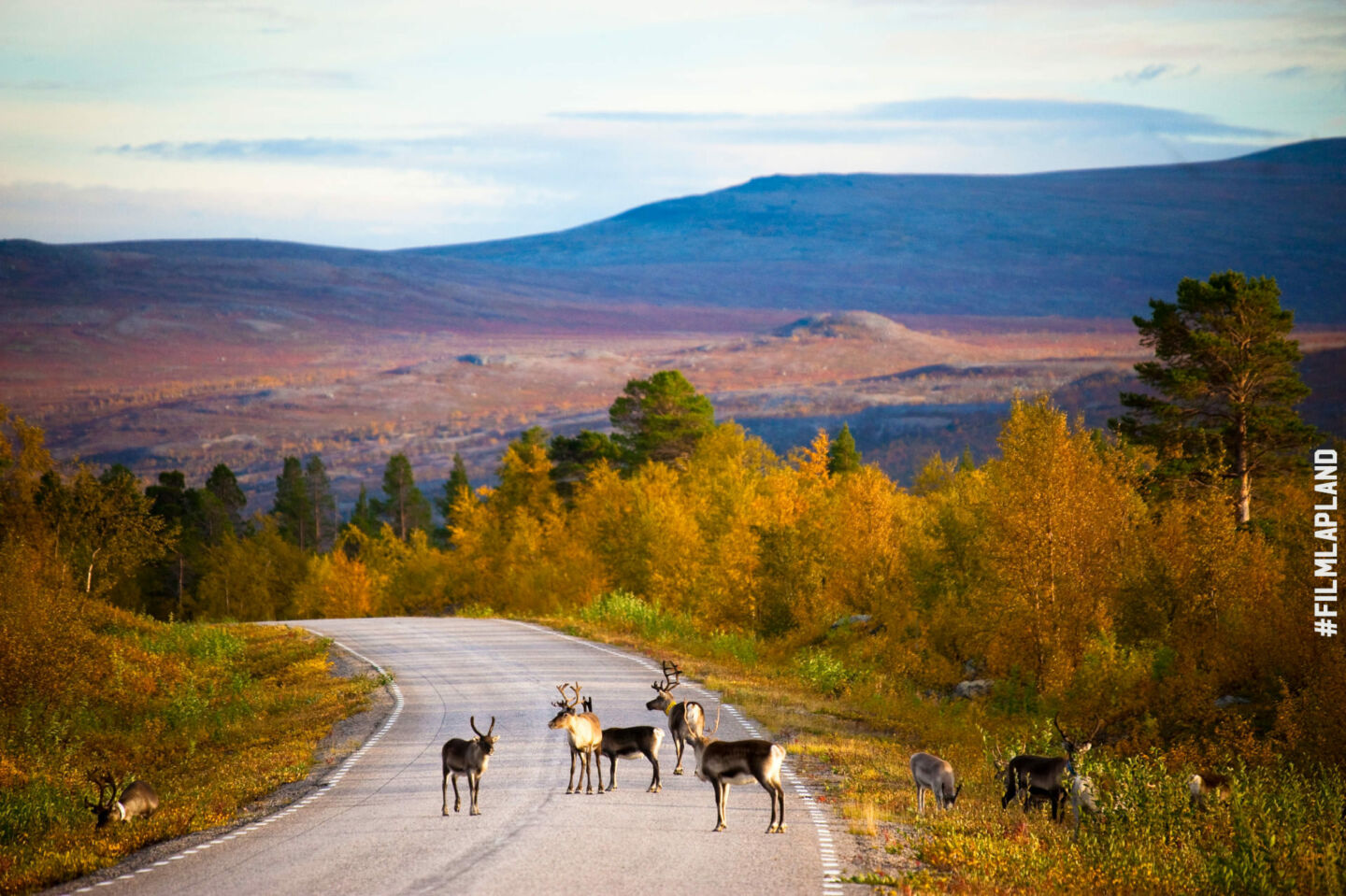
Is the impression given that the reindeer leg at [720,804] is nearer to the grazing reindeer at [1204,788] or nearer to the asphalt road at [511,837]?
the asphalt road at [511,837]

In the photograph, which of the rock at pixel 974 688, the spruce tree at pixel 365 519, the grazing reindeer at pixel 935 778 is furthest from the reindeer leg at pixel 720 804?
the spruce tree at pixel 365 519

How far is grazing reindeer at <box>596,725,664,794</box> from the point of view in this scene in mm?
18766

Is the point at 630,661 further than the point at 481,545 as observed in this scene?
No

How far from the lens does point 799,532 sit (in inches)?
1911

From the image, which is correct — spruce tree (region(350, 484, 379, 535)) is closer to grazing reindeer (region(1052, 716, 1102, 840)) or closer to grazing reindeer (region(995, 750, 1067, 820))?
grazing reindeer (region(995, 750, 1067, 820))

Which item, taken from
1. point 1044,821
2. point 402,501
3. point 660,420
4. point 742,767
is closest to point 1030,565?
point 1044,821

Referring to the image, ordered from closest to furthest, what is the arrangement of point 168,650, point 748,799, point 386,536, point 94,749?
point 748,799 < point 94,749 < point 168,650 < point 386,536

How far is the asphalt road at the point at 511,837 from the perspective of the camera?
14.1 meters

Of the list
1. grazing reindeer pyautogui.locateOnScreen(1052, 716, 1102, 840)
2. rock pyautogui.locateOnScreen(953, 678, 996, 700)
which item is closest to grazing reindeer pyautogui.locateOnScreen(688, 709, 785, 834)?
grazing reindeer pyautogui.locateOnScreen(1052, 716, 1102, 840)

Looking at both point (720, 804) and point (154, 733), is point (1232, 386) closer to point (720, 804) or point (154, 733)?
point (720, 804)

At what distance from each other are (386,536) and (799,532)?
7625 cm

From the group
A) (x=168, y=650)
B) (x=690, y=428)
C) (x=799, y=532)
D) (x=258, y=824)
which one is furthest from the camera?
(x=690, y=428)

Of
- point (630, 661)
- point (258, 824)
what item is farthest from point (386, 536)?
point (258, 824)

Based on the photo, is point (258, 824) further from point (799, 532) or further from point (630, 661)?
point (799, 532)
